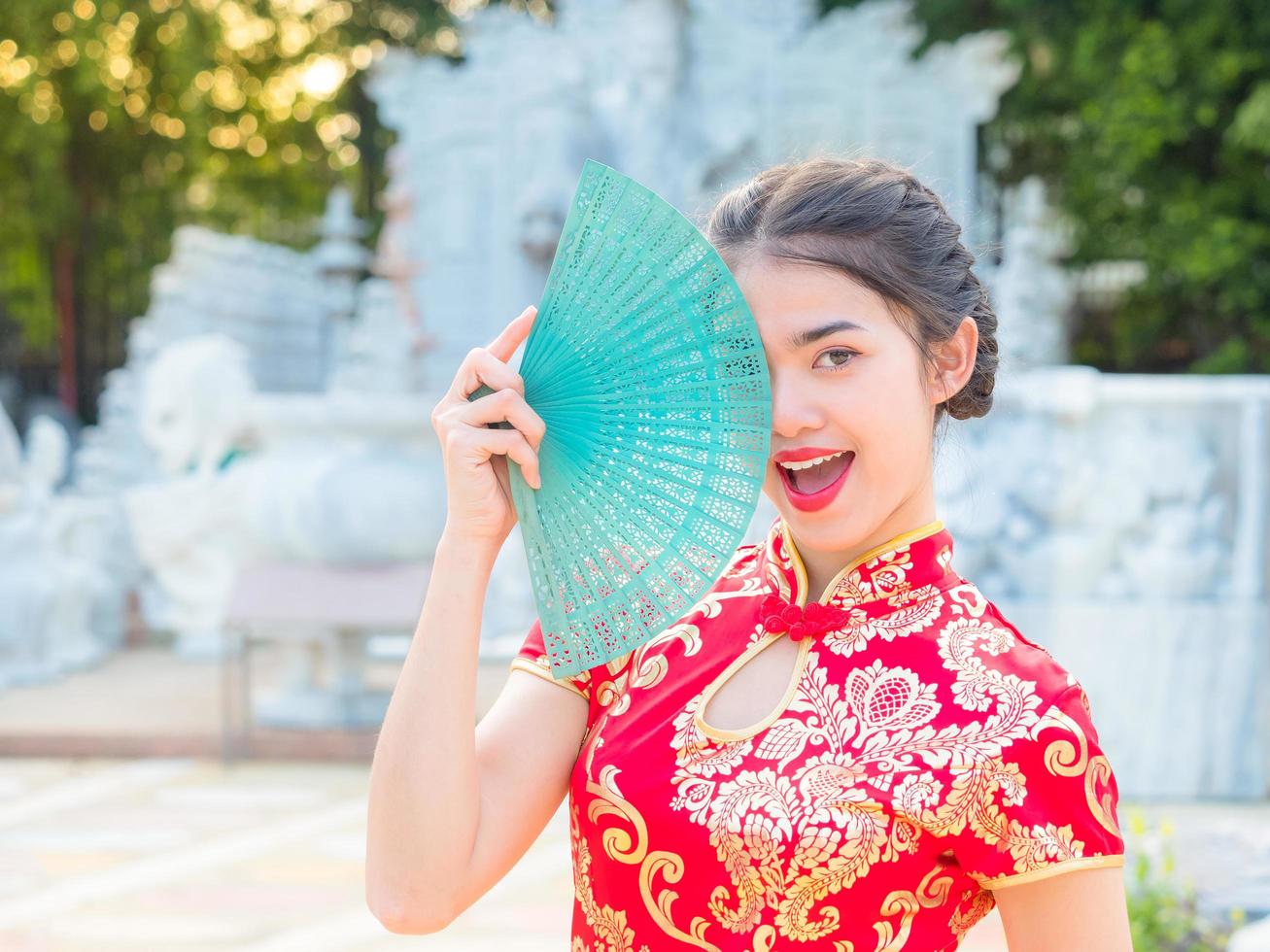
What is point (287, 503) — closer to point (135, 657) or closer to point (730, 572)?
point (135, 657)

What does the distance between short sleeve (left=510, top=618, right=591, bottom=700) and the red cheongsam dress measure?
1.7 inches

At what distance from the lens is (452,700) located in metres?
0.96

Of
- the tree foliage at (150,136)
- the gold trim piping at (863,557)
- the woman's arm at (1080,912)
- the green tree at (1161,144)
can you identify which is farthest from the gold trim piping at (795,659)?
the tree foliage at (150,136)

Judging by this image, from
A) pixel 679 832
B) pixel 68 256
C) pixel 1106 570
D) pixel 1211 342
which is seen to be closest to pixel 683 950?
pixel 679 832

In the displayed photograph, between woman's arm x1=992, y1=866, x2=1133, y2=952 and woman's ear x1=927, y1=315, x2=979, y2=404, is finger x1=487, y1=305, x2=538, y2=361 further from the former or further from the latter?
woman's arm x1=992, y1=866, x2=1133, y2=952

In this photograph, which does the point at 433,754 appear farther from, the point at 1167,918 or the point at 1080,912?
the point at 1167,918

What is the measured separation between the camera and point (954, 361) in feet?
3.52

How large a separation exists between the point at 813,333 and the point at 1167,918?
193 centimetres

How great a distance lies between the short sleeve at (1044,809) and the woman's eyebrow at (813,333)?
290 millimetres

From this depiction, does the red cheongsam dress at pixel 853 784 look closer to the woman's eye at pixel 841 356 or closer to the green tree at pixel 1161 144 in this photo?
the woman's eye at pixel 841 356

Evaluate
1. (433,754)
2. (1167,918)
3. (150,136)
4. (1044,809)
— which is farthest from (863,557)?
(150,136)

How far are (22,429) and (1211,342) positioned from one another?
11.4 m

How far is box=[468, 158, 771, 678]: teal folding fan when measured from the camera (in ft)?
3.12

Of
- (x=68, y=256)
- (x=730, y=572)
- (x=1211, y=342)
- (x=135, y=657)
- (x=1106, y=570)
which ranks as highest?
(x=68, y=256)
